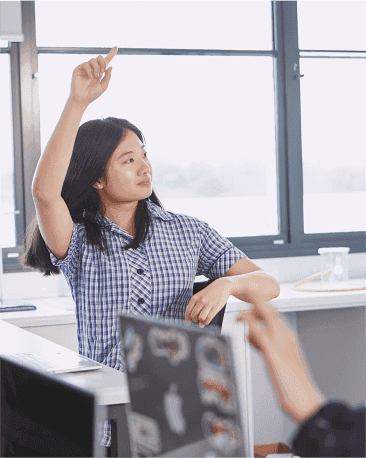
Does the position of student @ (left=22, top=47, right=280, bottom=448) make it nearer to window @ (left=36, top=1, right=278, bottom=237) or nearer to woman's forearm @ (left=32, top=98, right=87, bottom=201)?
woman's forearm @ (left=32, top=98, right=87, bottom=201)

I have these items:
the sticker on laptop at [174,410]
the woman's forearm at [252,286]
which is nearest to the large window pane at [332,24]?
the woman's forearm at [252,286]

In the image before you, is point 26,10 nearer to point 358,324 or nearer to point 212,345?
point 358,324

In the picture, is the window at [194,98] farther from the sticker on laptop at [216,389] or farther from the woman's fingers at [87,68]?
the sticker on laptop at [216,389]

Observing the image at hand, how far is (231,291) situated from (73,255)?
1.34 ft

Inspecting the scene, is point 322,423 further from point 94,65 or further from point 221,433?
point 94,65

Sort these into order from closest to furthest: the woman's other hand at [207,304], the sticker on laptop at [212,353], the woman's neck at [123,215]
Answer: the sticker on laptop at [212,353], the woman's other hand at [207,304], the woman's neck at [123,215]

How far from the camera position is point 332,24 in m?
3.44

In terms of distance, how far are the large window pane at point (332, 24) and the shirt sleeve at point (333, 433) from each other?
10.1 ft

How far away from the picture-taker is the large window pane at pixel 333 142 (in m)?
3.40

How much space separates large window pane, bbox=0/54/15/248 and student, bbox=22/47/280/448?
140cm

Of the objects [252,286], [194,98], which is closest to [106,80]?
[252,286]

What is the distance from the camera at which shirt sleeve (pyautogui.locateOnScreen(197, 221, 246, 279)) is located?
169cm

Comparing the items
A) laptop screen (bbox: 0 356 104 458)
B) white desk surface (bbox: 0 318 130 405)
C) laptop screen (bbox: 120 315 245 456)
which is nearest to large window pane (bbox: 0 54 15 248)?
white desk surface (bbox: 0 318 130 405)

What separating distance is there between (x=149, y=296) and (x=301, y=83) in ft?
7.14
